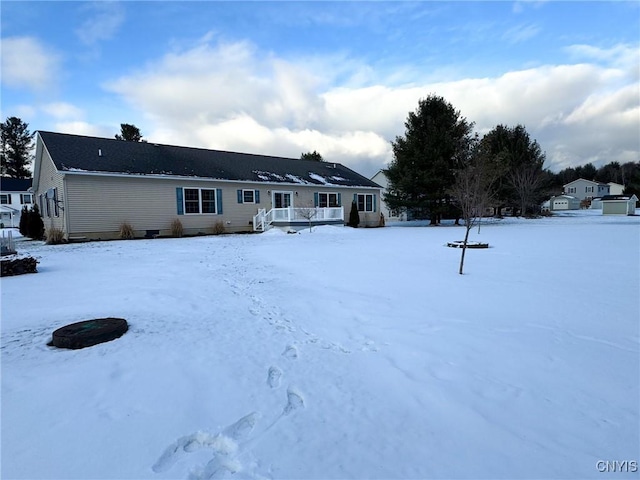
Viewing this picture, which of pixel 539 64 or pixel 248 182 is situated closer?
pixel 539 64

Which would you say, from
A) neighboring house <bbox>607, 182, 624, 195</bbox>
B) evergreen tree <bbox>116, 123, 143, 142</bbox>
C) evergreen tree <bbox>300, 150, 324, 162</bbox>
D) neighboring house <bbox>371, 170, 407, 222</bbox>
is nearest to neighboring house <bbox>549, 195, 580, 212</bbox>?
neighboring house <bbox>607, 182, 624, 195</bbox>

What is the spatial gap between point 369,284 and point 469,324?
2.27 metres

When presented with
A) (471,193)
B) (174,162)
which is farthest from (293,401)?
(174,162)

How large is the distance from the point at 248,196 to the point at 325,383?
1791 centimetres

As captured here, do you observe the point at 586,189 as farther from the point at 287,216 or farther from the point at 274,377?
the point at 274,377

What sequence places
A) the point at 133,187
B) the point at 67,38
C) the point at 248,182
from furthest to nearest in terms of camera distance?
the point at 248,182 → the point at 133,187 → the point at 67,38

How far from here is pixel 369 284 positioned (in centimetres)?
619

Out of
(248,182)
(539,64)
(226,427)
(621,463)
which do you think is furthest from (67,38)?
(539,64)

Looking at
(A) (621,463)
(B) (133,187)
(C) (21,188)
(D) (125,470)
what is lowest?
(A) (621,463)

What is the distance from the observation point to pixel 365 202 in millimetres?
24984

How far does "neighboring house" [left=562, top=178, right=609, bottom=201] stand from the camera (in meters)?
65.0

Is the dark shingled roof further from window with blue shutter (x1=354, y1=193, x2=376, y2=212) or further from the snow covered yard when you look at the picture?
the snow covered yard

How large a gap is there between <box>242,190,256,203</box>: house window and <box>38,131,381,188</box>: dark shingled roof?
768mm

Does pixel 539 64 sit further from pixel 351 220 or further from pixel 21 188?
pixel 21 188
